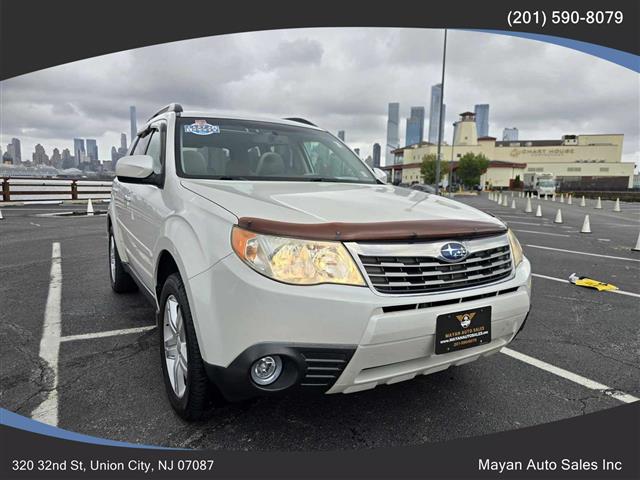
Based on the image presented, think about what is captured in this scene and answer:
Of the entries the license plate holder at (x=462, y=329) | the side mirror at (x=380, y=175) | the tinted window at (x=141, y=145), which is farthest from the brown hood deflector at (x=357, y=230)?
the tinted window at (x=141, y=145)

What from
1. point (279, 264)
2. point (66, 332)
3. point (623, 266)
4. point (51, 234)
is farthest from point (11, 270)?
point (623, 266)

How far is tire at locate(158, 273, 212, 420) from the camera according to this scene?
218cm

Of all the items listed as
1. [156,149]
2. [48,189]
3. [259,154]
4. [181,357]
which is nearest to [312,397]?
[181,357]

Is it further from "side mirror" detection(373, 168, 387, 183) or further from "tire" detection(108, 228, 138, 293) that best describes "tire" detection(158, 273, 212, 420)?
Result: "tire" detection(108, 228, 138, 293)

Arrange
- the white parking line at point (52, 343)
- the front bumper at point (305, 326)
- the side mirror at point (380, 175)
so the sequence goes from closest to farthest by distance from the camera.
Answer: the front bumper at point (305, 326), the white parking line at point (52, 343), the side mirror at point (380, 175)

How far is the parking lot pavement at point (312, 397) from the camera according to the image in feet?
7.88

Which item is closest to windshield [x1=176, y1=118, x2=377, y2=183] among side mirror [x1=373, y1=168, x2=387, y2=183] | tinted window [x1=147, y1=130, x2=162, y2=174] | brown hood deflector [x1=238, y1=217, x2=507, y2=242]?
side mirror [x1=373, y1=168, x2=387, y2=183]

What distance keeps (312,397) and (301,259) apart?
125cm

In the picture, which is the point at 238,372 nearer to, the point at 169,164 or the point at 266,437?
the point at 266,437

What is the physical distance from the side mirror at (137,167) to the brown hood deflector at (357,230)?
3.89 feet

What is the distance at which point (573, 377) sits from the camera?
3.13 metres

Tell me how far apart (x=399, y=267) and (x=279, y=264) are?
57 centimetres

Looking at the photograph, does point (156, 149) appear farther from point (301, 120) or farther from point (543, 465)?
point (543, 465)

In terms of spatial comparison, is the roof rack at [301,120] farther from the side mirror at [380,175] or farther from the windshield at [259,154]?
the side mirror at [380,175]
